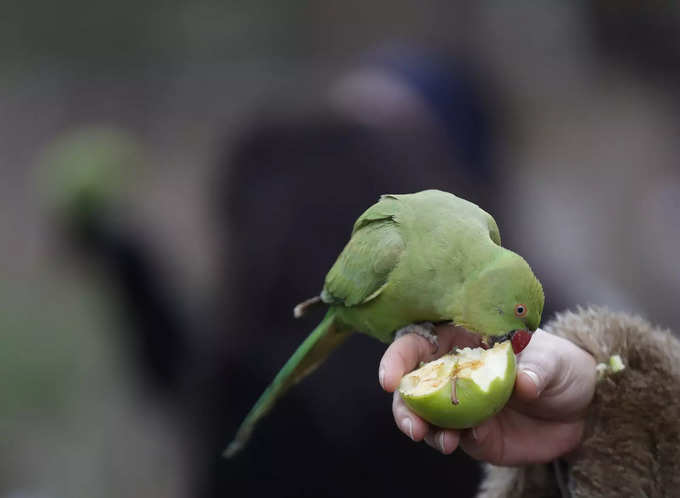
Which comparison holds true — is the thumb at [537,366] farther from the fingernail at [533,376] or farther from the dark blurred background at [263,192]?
the dark blurred background at [263,192]

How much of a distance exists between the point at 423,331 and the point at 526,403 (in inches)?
8.9

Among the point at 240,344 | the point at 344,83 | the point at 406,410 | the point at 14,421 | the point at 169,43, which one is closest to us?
the point at 406,410

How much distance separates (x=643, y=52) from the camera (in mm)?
3951

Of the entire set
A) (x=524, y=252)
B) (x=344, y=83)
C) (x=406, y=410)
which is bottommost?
(x=524, y=252)

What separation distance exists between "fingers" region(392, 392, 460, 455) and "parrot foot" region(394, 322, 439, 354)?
8.7 inches

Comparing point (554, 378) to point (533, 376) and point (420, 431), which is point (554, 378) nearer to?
point (533, 376)

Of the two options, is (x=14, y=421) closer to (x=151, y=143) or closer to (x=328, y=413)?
(x=151, y=143)

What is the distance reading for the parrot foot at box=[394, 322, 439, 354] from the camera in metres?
1.33

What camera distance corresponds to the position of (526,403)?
4.44 ft

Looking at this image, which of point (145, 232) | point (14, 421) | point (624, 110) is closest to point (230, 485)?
point (145, 232)

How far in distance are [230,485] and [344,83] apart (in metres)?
1.32

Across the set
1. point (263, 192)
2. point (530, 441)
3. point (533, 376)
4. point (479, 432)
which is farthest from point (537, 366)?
point (263, 192)

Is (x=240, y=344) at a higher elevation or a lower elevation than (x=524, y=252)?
lower

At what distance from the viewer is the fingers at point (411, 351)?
1087 mm
